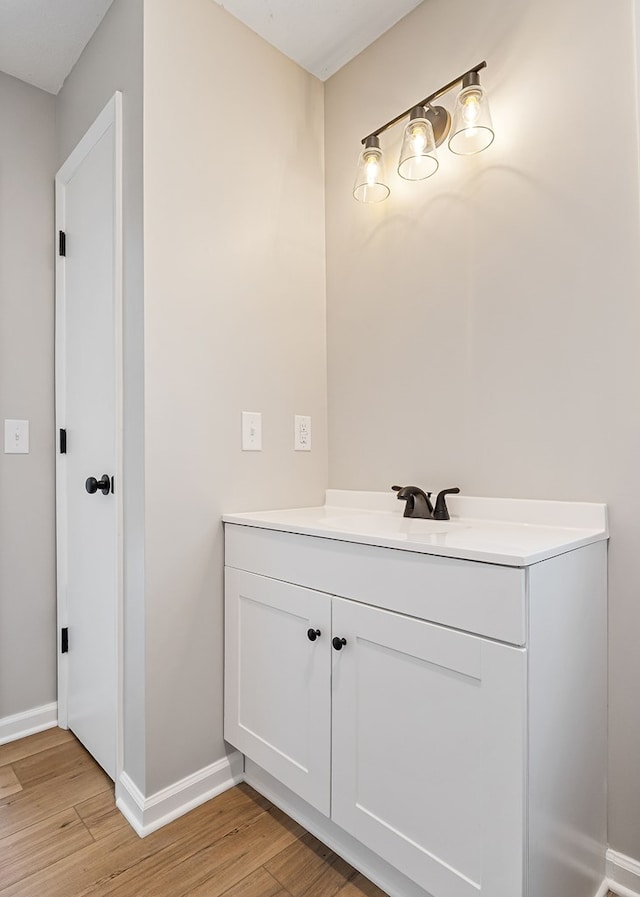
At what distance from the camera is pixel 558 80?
1.34 meters

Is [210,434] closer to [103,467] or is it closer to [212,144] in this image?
[103,467]

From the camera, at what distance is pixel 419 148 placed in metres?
1.50

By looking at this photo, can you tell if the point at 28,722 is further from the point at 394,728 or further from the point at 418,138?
the point at 418,138

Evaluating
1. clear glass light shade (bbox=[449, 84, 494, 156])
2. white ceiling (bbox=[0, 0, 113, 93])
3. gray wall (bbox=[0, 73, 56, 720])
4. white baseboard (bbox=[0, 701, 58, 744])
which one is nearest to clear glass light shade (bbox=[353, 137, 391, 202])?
clear glass light shade (bbox=[449, 84, 494, 156])

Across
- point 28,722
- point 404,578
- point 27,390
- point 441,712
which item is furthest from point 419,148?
point 28,722

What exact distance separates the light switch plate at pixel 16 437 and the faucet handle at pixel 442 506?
60.5 inches

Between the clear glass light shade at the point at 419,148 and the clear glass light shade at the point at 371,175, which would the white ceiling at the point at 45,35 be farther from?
the clear glass light shade at the point at 419,148

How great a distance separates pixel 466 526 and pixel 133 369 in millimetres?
1037

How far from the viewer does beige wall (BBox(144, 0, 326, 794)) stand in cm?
148

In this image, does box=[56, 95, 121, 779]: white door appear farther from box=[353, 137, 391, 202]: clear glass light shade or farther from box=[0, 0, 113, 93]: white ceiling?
box=[353, 137, 391, 202]: clear glass light shade

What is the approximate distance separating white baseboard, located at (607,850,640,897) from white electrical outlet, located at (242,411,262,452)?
4.60 ft

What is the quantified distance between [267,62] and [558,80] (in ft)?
3.25

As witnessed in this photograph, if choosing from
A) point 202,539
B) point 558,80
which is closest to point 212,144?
point 558,80

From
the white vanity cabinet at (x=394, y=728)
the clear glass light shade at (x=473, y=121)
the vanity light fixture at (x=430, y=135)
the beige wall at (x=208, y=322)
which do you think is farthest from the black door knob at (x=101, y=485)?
the clear glass light shade at (x=473, y=121)
